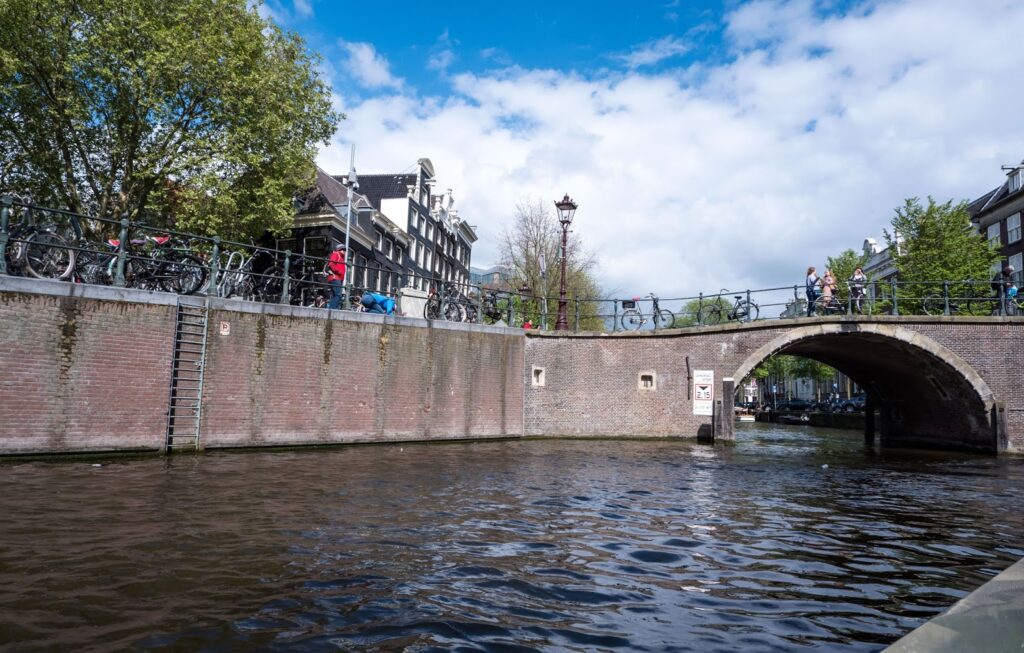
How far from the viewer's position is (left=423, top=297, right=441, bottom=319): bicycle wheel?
704 inches

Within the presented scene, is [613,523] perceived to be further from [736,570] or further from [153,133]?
[153,133]

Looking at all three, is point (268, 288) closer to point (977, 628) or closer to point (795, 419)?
point (977, 628)

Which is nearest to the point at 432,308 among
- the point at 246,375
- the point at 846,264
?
the point at 246,375

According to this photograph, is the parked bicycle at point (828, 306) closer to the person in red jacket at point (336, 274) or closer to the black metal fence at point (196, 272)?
the black metal fence at point (196, 272)

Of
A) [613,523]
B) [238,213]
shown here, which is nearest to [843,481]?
[613,523]

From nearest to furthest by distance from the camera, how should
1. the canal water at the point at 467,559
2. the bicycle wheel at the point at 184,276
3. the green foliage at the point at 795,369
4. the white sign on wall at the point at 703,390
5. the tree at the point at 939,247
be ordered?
the canal water at the point at 467,559 → the bicycle wheel at the point at 184,276 → the white sign on wall at the point at 703,390 → the tree at the point at 939,247 → the green foliage at the point at 795,369

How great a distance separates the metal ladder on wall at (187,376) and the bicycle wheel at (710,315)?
47.8ft

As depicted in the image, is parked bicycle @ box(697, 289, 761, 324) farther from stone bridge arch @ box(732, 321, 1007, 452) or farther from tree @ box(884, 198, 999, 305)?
tree @ box(884, 198, 999, 305)

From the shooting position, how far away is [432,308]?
18.0 metres

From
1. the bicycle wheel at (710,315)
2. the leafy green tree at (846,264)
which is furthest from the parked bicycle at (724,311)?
the leafy green tree at (846,264)

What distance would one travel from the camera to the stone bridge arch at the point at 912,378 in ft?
63.6

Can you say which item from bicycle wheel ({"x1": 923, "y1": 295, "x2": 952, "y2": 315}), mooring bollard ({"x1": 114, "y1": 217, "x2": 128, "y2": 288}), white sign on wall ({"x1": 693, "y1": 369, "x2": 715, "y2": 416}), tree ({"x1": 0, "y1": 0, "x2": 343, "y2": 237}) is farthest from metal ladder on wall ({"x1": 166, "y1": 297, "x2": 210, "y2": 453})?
bicycle wheel ({"x1": 923, "y1": 295, "x2": 952, "y2": 315})

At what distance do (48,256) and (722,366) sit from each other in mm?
17385

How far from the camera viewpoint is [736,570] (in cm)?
528
